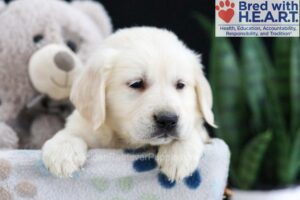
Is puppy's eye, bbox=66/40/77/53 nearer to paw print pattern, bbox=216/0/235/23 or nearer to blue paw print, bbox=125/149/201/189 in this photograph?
paw print pattern, bbox=216/0/235/23

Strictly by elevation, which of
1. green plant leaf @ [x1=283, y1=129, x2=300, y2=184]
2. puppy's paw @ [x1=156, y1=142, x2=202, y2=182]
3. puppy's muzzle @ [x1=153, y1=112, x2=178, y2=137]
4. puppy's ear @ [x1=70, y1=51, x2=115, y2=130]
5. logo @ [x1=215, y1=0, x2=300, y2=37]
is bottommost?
green plant leaf @ [x1=283, y1=129, x2=300, y2=184]

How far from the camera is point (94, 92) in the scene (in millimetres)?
1451

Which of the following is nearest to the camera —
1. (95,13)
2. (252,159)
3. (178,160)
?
(178,160)

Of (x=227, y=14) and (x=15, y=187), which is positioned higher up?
(x=227, y=14)

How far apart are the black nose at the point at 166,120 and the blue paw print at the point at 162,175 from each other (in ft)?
0.28

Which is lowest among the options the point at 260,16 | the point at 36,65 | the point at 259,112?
the point at 259,112

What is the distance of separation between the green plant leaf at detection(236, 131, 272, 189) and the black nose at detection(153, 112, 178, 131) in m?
1.10

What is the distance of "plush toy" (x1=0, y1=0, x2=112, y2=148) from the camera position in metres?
1.78

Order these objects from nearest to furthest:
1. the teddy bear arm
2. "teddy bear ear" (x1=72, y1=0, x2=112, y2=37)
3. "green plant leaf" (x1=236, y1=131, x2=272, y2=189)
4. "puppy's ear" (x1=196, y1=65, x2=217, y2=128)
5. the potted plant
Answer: "puppy's ear" (x1=196, y1=65, x2=217, y2=128) → the teddy bear arm → "teddy bear ear" (x1=72, y1=0, x2=112, y2=37) → "green plant leaf" (x1=236, y1=131, x2=272, y2=189) → the potted plant

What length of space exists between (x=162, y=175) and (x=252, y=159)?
1.24 m

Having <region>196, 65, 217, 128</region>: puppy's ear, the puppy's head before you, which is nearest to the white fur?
the puppy's head

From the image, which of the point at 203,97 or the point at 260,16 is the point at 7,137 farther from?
the point at 260,16

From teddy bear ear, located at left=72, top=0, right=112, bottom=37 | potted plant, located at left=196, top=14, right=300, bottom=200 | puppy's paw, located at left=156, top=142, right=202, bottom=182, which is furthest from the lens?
potted plant, located at left=196, top=14, right=300, bottom=200

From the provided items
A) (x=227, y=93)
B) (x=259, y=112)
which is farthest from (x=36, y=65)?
(x=259, y=112)
